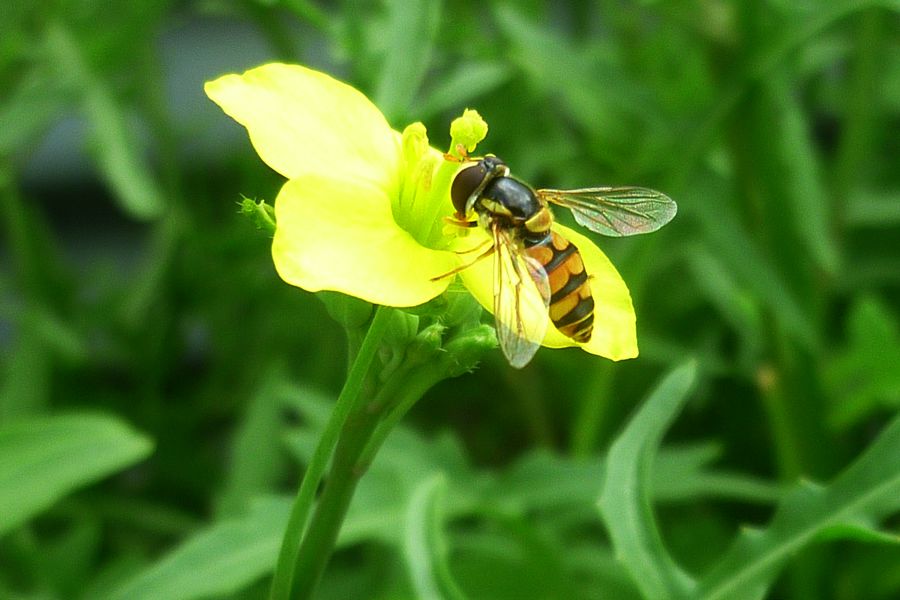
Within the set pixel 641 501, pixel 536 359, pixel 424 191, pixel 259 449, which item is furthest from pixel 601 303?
pixel 536 359

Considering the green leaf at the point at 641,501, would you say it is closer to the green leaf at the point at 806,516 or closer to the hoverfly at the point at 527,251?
the green leaf at the point at 806,516

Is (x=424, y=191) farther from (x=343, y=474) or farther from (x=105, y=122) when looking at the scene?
(x=105, y=122)

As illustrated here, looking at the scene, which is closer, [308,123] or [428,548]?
[308,123]

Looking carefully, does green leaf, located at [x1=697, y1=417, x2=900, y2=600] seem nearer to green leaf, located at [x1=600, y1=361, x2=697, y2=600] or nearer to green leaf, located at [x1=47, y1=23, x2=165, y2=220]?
green leaf, located at [x1=600, y1=361, x2=697, y2=600]

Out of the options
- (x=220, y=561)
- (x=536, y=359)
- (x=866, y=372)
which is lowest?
(x=220, y=561)

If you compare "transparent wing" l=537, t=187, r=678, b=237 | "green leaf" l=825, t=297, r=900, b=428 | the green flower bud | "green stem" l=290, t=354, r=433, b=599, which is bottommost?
"green stem" l=290, t=354, r=433, b=599

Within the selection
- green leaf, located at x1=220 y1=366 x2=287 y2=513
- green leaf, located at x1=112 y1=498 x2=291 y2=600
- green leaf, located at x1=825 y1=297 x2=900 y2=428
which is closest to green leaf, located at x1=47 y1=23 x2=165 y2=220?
green leaf, located at x1=220 y1=366 x2=287 y2=513

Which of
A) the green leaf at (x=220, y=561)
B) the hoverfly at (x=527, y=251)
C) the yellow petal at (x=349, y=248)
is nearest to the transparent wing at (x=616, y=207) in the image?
the hoverfly at (x=527, y=251)

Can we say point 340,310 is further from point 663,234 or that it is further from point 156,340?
point 156,340

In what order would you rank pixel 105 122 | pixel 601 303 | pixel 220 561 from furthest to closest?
pixel 105 122
pixel 220 561
pixel 601 303
